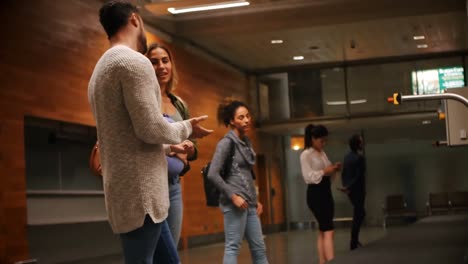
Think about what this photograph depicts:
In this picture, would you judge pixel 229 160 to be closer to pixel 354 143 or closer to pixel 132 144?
pixel 132 144

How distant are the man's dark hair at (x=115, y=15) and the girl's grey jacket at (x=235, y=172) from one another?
1957 mm

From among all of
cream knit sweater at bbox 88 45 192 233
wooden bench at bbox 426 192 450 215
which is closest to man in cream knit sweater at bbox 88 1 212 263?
cream knit sweater at bbox 88 45 192 233

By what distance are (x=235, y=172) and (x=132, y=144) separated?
2.15 meters

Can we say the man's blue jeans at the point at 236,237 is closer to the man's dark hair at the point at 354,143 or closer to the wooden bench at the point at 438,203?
the man's dark hair at the point at 354,143

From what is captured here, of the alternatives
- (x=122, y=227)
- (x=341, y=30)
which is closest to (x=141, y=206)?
(x=122, y=227)

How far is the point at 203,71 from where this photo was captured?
14719 mm

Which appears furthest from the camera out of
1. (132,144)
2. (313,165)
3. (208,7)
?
(208,7)

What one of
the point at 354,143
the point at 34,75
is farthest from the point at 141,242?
the point at 34,75

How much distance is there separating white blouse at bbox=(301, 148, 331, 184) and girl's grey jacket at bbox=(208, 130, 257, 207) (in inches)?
74.6

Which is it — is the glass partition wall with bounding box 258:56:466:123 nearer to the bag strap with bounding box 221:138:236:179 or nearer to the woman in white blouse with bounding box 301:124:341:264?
the woman in white blouse with bounding box 301:124:341:264

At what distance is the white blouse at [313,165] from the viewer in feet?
20.3

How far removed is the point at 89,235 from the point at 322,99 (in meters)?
9.34

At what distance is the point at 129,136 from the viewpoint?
2137 mm

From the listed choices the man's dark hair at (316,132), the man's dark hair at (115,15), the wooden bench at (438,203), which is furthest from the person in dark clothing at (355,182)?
the wooden bench at (438,203)
